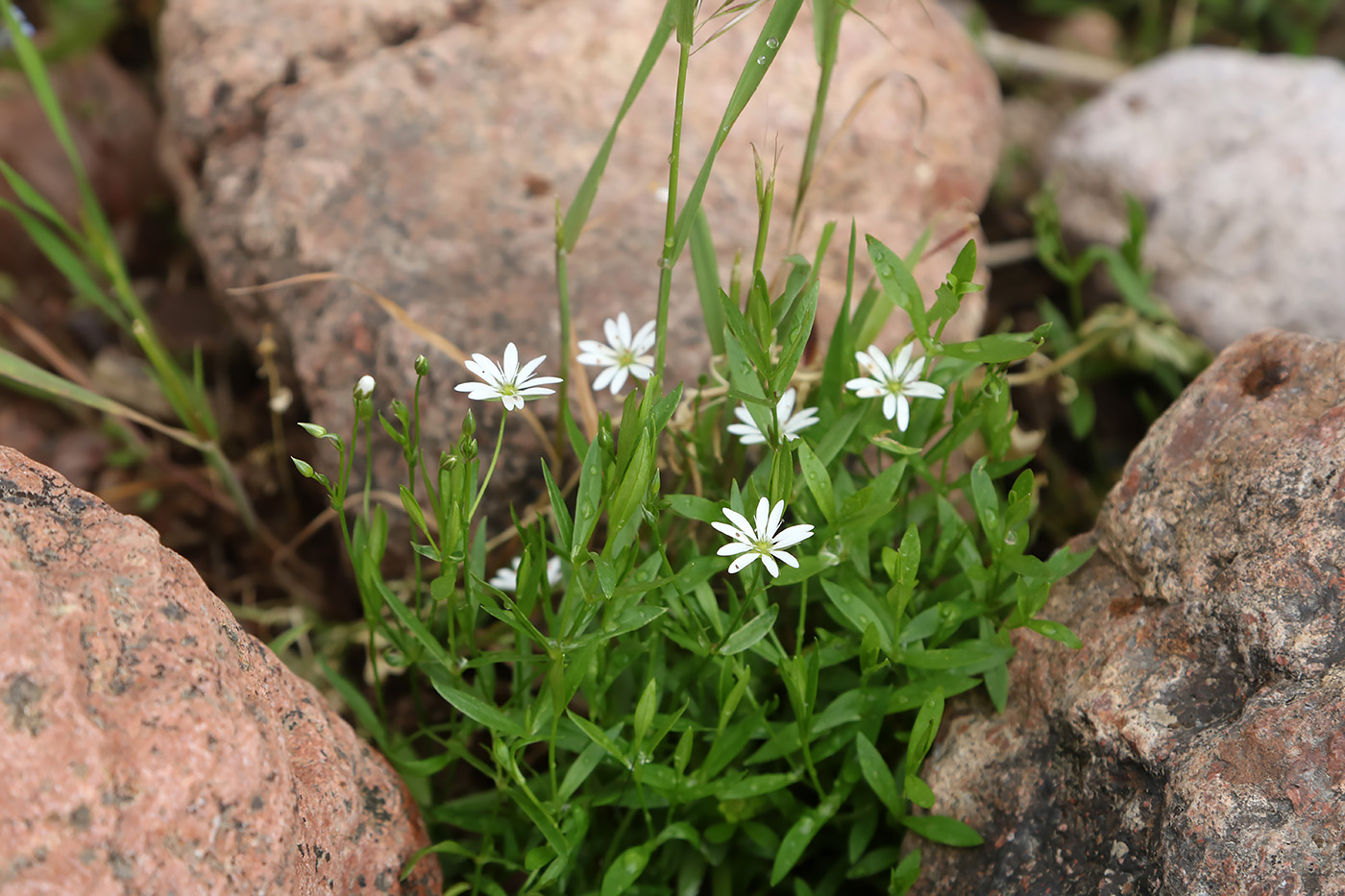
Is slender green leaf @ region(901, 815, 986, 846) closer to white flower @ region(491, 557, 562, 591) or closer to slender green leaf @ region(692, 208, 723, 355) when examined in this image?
white flower @ region(491, 557, 562, 591)

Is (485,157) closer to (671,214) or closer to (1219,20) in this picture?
(671,214)

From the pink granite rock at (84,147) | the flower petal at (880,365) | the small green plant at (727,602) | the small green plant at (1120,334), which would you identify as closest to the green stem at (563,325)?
the small green plant at (727,602)

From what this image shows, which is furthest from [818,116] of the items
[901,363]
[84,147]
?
[84,147]

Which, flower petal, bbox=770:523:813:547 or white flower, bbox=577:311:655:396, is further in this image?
Result: white flower, bbox=577:311:655:396

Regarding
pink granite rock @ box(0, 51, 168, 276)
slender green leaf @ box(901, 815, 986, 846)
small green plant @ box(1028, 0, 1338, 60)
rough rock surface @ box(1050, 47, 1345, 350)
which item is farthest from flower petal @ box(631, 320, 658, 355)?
small green plant @ box(1028, 0, 1338, 60)

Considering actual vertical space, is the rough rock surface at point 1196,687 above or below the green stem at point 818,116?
below

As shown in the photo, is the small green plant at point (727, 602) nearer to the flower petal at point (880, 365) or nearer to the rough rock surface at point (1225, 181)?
the flower petal at point (880, 365)
